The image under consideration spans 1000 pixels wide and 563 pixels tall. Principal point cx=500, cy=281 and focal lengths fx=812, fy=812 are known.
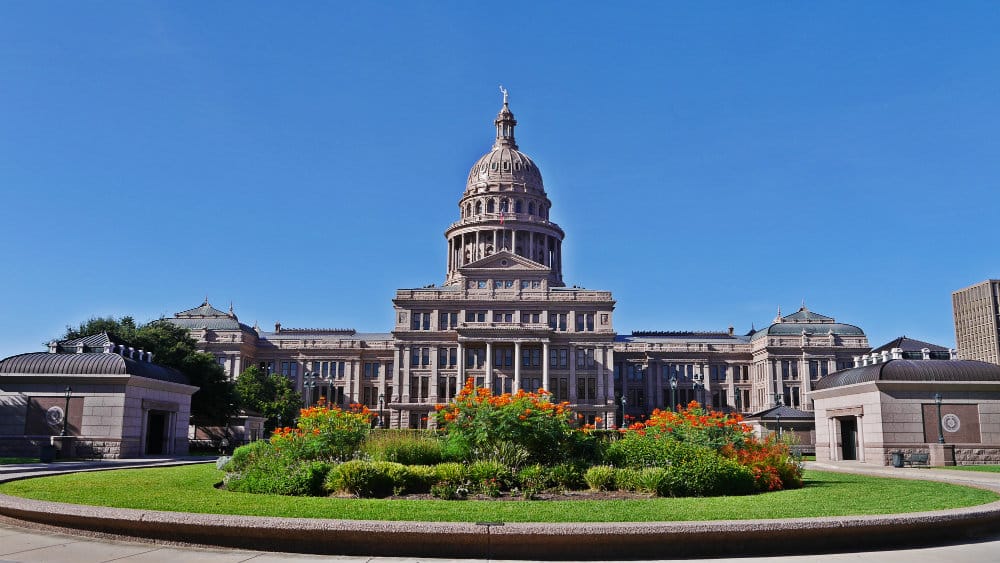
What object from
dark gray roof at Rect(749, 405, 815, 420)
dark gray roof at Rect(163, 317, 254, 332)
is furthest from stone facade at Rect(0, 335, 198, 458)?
dark gray roof at Rect(163, 317, 254, 332)

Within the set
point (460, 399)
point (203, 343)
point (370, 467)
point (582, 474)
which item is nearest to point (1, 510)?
point (370, 467)

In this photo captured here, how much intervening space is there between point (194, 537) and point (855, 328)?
343 ft

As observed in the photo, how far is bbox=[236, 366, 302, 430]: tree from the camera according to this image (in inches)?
2970

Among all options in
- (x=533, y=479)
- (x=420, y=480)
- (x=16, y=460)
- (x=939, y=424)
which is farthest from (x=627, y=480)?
(x=16, y=460)

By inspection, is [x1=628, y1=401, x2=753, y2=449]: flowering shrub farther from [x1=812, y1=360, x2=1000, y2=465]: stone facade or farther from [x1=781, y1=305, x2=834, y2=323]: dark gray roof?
[x1=781, y1=305, x2=834, y2=323]: dark gray roof

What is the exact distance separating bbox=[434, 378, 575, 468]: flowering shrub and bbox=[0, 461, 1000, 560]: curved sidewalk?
8.42 meters

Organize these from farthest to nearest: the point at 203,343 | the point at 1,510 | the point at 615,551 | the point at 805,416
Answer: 1. the point at 203,343
2. the point at 805,416
3. the point at 1,510
4. the point at 615,551

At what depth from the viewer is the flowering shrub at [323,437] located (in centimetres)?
2150

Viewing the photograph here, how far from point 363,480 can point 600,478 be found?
5.65 metres

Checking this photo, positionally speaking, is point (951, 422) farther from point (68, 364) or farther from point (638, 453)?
point (68, 364)

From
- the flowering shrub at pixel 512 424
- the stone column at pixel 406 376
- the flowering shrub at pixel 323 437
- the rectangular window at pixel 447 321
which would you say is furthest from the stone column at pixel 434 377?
the flowering shrub at pixel 512 424

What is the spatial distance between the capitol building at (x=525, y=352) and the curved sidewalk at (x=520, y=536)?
79.9m

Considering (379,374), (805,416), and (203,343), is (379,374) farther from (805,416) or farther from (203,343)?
(805,416)

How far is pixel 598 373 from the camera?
9644cm
